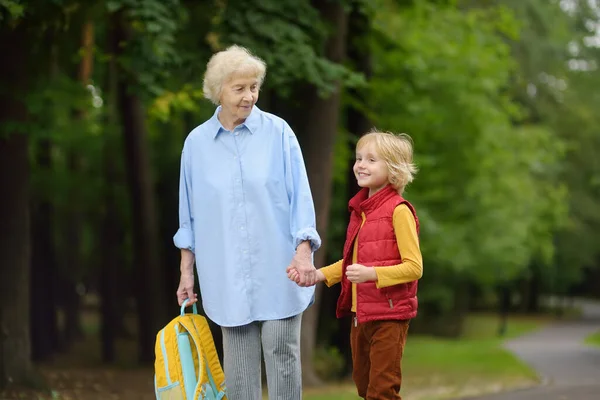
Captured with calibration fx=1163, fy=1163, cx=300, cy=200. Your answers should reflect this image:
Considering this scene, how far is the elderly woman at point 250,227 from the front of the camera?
523 cm

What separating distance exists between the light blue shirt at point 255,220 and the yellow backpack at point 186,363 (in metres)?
0.14

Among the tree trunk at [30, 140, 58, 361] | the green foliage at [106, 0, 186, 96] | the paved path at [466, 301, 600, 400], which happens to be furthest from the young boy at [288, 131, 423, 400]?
the tree trunk at [30, 140, 58, 361]

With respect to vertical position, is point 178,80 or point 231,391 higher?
point 178,80

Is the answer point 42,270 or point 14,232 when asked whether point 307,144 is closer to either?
point 14,232

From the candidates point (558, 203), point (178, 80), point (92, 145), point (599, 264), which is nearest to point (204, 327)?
point (178, 80)

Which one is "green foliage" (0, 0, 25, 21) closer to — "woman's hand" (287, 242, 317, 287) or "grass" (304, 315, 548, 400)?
"grass" (304, 315, 548, 400)

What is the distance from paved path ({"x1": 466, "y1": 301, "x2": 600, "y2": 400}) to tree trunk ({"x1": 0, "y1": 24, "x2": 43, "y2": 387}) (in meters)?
5.31

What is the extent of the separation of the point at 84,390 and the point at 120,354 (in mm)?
15052

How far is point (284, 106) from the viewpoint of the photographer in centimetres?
1530

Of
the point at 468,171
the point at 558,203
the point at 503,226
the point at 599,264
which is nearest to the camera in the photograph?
the point at 468,171

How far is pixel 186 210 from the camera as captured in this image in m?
5.47

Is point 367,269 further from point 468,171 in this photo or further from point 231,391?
point 468,171

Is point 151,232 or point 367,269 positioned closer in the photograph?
point 367,269

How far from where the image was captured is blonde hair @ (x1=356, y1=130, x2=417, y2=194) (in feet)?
17.7
